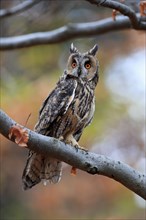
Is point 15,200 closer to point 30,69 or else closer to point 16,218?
point 16,218

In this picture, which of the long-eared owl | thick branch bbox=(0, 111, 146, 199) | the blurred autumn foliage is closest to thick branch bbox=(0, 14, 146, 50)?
the long-eared owl

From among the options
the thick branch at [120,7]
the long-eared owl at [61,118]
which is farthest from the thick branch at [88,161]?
the thick branch at [120,7]

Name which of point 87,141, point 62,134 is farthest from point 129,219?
point 62,134

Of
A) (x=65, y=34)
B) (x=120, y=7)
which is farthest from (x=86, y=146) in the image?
(x=120, y=7)

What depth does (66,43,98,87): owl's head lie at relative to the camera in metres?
4.87

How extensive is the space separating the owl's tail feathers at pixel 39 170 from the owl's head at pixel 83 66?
69 centimetres

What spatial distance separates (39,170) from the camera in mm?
4520

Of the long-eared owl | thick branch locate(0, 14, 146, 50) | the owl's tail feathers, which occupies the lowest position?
the owl's tail feathers

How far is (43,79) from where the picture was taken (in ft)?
30.6

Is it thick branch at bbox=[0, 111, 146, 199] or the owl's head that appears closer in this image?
thick branch at bbox=[0, 111, 146, 199]

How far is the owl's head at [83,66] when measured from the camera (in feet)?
16.0

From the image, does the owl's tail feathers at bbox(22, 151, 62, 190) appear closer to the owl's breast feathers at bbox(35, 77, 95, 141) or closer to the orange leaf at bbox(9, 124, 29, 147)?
the owl's breast feathers at bbox(35, 77, 95, 141)

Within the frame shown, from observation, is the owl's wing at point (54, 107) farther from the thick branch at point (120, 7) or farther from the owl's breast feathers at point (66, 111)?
the thick branch at point (120, 7)

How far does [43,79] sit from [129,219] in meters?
2.27
